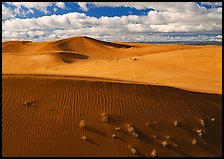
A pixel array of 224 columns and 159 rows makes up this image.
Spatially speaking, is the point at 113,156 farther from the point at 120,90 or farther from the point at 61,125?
the point at 120,90

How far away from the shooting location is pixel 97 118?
1217 centimetres

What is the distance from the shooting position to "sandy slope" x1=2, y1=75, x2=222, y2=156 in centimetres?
1080

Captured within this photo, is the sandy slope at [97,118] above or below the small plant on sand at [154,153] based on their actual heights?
above

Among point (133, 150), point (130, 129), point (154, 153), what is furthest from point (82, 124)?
point (154, 153)

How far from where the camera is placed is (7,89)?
41.9 feet

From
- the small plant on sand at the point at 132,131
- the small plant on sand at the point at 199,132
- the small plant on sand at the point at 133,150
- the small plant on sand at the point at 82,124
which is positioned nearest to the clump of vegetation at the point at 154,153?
the small plant on sand at the point at 133,150

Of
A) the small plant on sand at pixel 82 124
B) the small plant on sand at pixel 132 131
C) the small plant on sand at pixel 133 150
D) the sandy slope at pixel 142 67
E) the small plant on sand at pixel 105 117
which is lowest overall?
the small plant on sand at pixel 133 150

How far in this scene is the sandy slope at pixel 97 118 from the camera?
10805 mm

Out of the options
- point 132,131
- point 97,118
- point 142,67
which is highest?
point 142,67

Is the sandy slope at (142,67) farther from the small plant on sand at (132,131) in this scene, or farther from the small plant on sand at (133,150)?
the small plant on sand at (133,150)

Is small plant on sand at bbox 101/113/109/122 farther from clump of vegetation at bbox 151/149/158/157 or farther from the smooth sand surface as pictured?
clump of vegetation at bbox 151/149/158/157

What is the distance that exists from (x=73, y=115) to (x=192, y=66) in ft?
86.1

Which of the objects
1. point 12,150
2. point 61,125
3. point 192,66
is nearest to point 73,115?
point 61,125

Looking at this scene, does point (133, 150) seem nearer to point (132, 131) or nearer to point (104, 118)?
point (132, 131)
